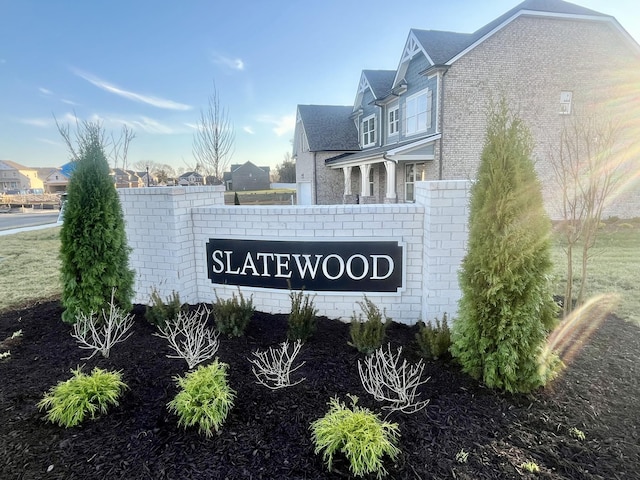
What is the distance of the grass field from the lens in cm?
564

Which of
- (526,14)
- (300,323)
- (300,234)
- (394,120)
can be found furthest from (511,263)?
(394,120)

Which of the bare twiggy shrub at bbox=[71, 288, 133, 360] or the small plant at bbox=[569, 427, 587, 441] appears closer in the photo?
the small plant at bbox=[569, 427, 587, 441]

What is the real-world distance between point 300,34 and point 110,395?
11.8 m

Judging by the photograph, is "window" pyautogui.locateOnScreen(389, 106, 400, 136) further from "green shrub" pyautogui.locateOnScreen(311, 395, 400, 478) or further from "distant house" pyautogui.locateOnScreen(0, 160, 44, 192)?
"distant house" pyautogui.locateOnScreen(0, 160, 44, 192)

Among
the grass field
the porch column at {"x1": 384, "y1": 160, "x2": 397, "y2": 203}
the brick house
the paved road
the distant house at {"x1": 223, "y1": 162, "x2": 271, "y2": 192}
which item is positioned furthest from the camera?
the distant house at {"x1": 223, "y1": 162, "x2": 271, "y2": 192}

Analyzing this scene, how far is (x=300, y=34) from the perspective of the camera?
11.5 meters

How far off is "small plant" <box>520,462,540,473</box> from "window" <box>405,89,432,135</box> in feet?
47.8

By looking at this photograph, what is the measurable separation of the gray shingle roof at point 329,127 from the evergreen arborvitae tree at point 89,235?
63.4ft

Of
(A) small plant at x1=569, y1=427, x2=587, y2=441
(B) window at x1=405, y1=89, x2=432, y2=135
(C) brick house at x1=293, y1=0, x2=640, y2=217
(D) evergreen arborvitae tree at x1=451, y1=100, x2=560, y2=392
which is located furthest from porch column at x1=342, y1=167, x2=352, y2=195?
(A) small plant at x1=569, y1=427, x2=587, y2=441

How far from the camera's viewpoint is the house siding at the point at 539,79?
44.5 ft

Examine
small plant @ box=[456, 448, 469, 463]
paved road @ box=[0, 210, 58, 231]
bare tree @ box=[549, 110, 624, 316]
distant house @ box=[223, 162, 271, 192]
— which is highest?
distant house @ box=[223, 162, 271, 192]

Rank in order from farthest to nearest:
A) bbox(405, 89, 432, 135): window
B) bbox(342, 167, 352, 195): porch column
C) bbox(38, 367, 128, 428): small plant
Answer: bbox(342, 167, 352, 195): porch column
bbox(405, 89, 432, 135): window
bbox(38, 367, 128, 428): small plant

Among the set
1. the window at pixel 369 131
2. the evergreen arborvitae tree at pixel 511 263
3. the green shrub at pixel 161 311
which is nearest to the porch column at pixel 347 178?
the window at pixel 369 131

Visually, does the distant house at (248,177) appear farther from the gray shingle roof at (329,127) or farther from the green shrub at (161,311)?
the green shrub at (161,311)
